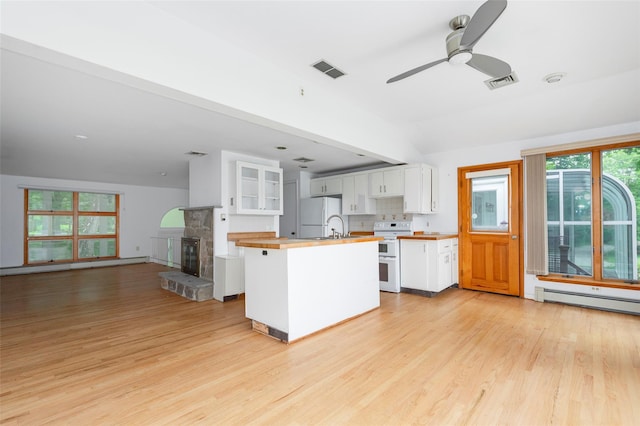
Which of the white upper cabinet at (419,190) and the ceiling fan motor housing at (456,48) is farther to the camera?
the white upper cabinet at (419,190)

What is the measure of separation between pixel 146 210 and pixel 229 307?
649cm

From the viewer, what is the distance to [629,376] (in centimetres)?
237

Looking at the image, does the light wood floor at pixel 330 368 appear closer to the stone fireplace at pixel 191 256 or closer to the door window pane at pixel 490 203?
the stone fireplace at pixel 191 256

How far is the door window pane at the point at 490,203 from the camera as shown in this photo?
500 centimetres

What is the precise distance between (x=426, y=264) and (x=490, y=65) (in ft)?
10.4

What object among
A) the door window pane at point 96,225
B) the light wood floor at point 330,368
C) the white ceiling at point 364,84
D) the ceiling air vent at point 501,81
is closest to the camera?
the light wood floor at point 330,368

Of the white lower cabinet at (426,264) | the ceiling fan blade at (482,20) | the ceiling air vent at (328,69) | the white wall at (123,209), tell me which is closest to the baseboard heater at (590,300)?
the white lower cabinet at (426,264)

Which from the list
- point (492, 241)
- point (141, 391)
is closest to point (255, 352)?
point (141, 391)

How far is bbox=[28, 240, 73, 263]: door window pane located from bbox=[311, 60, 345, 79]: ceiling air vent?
8732 millimetres

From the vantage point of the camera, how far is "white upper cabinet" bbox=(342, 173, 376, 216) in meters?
6.12

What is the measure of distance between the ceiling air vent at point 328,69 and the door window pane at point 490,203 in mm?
3519

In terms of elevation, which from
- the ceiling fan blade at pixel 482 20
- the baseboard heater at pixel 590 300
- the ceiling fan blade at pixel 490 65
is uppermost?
the ceiling fan blade at pixel 482 20

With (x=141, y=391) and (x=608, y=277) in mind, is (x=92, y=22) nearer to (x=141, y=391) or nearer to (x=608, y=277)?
(x=141, y=391)

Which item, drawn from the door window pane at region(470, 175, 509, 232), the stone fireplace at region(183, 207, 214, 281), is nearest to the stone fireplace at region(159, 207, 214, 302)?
the stone fireplace at region(183, 207, 214, 281)
